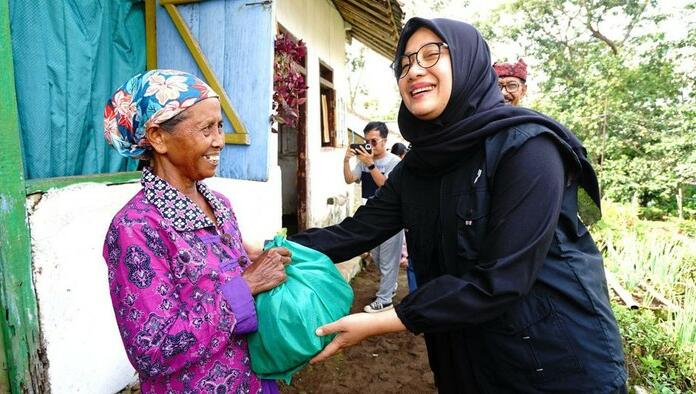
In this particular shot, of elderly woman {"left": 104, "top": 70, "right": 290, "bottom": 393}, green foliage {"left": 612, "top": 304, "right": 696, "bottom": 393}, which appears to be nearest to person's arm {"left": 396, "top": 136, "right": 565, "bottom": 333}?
elderly woman {"left": 104, "top": 70, "right": 290, "bottom": 393}

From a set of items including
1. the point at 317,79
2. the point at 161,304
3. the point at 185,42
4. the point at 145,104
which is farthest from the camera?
the point at 317,79

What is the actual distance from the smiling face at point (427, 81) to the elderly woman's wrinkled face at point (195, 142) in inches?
25.3

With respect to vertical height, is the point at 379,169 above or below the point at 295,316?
above

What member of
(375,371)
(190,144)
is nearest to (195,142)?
(190,144)

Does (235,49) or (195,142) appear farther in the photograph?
(235,49)

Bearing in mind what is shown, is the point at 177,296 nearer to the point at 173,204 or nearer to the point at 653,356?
the point at 173,204

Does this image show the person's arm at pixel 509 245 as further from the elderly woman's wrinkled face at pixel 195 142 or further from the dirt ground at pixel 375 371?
the dirt ground at pixel 375 371

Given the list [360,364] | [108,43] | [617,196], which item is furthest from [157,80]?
[617,196]

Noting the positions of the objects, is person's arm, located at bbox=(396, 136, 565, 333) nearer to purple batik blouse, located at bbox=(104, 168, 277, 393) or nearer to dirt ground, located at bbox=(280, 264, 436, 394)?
purple batik blouse, located at bbox=(104, 168, 277, 393)

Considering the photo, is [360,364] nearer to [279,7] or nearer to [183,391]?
[183,391]

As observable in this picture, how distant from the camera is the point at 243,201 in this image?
3.26 meters

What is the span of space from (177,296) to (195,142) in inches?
18.3

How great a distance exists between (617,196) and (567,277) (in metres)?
11.9

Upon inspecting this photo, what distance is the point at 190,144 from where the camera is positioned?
4.31ft
